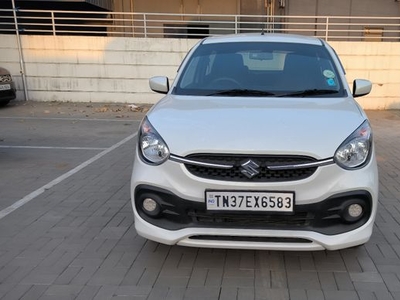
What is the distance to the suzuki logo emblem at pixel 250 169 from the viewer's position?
9.03 feet

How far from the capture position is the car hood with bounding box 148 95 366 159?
9.08ft

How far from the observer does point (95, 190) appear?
503 centimetres

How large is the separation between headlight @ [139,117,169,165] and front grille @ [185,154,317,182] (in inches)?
9.9

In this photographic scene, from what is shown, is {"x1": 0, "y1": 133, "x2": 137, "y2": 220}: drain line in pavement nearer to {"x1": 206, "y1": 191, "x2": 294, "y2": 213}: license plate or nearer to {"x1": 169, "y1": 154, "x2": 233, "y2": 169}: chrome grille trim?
{"x1": 169, "y1": 154, "x2": 233, "y2": 169}: chrome grille trim

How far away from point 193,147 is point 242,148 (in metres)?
0.33

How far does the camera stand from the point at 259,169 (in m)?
2.77

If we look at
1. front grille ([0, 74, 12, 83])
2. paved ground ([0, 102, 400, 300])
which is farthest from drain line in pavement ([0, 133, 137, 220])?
front grille ([0, 74, 12, 83])

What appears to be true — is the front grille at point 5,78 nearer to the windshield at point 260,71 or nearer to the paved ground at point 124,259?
the paved ground at point 124,259

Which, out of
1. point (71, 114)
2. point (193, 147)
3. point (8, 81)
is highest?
point (193, 147)

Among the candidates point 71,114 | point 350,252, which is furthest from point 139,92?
point 350,252

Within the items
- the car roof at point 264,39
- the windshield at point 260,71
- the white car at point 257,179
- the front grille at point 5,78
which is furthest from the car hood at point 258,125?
the front grille at point 5,78

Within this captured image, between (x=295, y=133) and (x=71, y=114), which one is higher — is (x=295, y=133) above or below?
above

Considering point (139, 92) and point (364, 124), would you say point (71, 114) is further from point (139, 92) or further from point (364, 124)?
point (364, 124)

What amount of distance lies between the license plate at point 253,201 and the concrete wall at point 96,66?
387 inches
